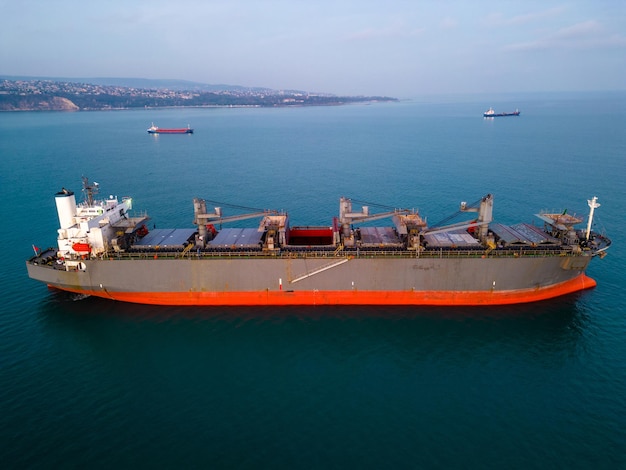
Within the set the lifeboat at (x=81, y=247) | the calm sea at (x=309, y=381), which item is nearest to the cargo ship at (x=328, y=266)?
the lifeboat at (x=81, y=247)

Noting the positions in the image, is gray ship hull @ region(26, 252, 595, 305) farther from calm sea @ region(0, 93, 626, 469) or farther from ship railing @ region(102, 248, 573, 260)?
calm sea @ region(0, 93, 626, 469)

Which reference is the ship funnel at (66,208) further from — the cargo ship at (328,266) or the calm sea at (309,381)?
the calm sea at (309,381)

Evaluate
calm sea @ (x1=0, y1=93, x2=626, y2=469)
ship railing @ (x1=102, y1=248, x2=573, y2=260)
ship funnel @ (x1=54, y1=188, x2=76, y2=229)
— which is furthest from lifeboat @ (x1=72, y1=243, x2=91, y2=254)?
calm sea @ (x1=0, y1=93, x2=626, y2=469)

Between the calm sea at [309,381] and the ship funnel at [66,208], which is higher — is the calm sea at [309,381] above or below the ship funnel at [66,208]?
below

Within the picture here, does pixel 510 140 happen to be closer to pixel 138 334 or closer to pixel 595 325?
pixel 595 325

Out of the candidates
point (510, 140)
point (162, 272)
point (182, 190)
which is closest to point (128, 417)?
point (162, 272)

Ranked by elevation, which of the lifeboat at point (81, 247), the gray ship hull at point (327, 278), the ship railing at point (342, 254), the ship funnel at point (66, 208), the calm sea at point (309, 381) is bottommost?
the calm sea at point (309, 381)
